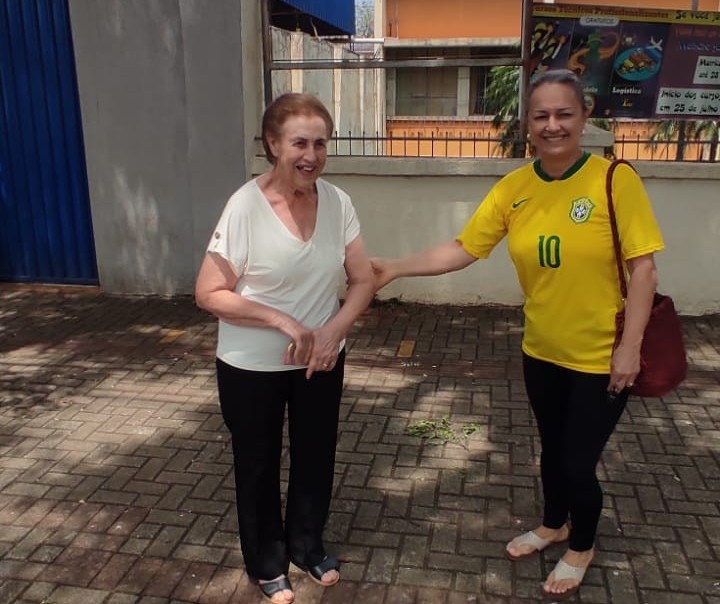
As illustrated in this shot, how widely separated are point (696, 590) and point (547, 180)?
5.60ft

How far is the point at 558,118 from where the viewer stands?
2.36 metres

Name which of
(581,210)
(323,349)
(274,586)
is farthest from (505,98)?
(274,586)

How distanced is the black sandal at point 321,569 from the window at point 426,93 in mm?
16999

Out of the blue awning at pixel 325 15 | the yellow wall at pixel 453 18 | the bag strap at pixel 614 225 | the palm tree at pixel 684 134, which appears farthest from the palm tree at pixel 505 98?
the yellow wall at pixel 453 18

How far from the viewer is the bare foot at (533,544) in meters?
3.02

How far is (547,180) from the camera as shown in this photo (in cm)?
246

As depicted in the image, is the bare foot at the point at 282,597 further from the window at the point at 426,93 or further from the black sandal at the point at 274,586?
the window at the point at 426,93

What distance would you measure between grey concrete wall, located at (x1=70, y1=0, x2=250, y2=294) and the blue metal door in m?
0.31

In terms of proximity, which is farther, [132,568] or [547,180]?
[132,568]

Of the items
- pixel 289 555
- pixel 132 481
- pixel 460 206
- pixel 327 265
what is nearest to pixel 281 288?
pixel 327 265

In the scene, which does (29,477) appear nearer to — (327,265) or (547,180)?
(327,265)

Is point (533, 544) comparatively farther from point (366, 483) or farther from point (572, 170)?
point (572, 170)

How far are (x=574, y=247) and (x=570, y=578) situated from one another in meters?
1.31

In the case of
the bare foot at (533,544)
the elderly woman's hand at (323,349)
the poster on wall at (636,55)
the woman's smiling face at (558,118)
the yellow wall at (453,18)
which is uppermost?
the yellow wall at (453,18)
